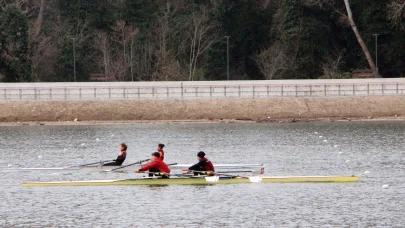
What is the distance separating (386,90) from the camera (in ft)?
275

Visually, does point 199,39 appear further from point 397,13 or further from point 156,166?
point 156,166

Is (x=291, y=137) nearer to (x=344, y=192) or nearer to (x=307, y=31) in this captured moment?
(x=344, y=192)

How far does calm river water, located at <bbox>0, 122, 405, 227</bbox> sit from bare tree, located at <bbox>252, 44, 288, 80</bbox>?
102 feet

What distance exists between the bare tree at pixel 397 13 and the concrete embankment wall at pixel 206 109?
11.6 metres

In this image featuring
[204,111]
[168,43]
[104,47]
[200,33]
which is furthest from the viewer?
[168,43]

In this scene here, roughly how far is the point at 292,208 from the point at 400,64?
65.3m

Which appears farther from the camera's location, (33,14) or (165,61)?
(33,14)

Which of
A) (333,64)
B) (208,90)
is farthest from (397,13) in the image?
(208,90)

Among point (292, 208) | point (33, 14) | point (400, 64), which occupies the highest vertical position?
point (33, 14)

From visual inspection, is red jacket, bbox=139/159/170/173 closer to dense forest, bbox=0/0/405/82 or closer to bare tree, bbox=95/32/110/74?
dense forest, bbox=0/0/405/82

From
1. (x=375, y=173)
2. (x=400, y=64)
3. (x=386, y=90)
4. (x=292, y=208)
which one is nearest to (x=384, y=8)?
(x=400, y=64)

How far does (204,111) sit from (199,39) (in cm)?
2572

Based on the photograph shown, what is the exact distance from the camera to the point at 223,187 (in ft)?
133

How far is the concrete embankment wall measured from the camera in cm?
7944
